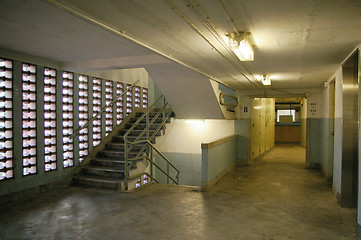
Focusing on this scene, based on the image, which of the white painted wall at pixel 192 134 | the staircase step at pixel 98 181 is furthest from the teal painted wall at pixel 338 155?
the staircase step at pixel 98 181

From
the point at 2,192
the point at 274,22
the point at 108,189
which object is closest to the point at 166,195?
the point at 108,189

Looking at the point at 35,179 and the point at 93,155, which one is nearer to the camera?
the point at 35,179

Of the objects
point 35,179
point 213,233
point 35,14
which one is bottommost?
point 213,233

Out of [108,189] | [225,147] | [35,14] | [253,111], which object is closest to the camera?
[35,14]

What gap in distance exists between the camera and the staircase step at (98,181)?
244 inches

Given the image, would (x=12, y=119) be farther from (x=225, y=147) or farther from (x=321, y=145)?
(x=321, y=145)

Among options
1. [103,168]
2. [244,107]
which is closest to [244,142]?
[244,107]

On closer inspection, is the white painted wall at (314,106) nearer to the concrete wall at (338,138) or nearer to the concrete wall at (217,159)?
the concrete wall at (217,159)

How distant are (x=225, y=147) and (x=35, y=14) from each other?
6089mm

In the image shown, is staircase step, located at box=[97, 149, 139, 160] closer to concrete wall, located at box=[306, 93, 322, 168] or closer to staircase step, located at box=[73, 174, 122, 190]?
staircase step, located at box=[73, 174, 122, 190]

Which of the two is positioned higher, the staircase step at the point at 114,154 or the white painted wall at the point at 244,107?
the white painted wall at the point at 244,107

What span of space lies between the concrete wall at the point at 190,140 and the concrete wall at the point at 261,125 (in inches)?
49.8

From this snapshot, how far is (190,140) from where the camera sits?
32.2 feet

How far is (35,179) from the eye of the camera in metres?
5.82
